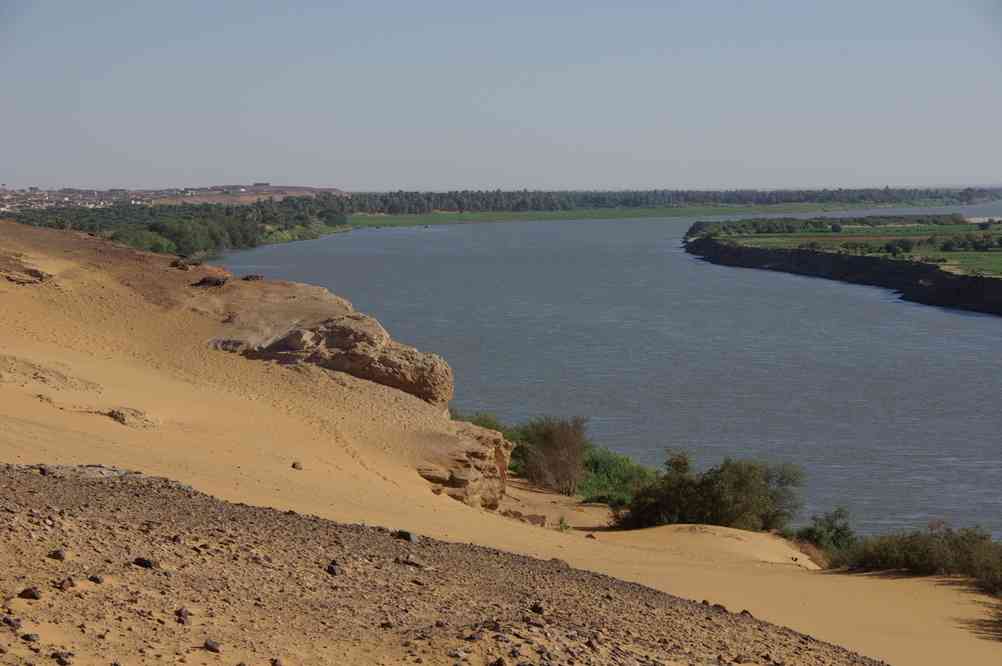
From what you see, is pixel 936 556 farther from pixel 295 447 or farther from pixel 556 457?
pixel 556 457

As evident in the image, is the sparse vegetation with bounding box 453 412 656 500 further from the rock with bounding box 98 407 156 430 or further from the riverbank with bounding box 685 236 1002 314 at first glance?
the riverbank with bounding box 685 236 1002 314

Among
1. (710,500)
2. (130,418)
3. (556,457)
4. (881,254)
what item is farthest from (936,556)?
(881,254)

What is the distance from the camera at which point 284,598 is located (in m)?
7.43

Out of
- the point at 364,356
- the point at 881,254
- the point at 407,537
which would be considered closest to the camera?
the point at 407,537

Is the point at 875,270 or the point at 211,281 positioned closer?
the point at 211,281

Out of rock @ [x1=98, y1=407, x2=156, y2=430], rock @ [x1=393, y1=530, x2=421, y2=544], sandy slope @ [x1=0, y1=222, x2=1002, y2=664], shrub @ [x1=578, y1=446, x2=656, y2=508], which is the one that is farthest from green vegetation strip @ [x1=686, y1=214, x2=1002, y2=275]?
rock @ [x1=393, y1=530, x2=421, y2=544]

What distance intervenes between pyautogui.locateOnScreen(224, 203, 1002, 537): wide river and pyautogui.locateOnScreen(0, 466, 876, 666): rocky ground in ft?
38.5

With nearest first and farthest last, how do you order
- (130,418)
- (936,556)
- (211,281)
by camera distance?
(936,556) < (130,418) < (211,281)

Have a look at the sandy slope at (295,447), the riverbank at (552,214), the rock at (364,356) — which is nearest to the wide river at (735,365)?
the sandy slope at (295,447)

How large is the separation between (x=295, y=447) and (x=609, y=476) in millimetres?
8751

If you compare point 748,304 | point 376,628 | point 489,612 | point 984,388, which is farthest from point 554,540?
point 748,304

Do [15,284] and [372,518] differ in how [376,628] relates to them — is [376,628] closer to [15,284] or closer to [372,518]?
[372,518]

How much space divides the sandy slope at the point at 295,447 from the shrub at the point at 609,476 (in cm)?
406

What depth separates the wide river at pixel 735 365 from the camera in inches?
953
